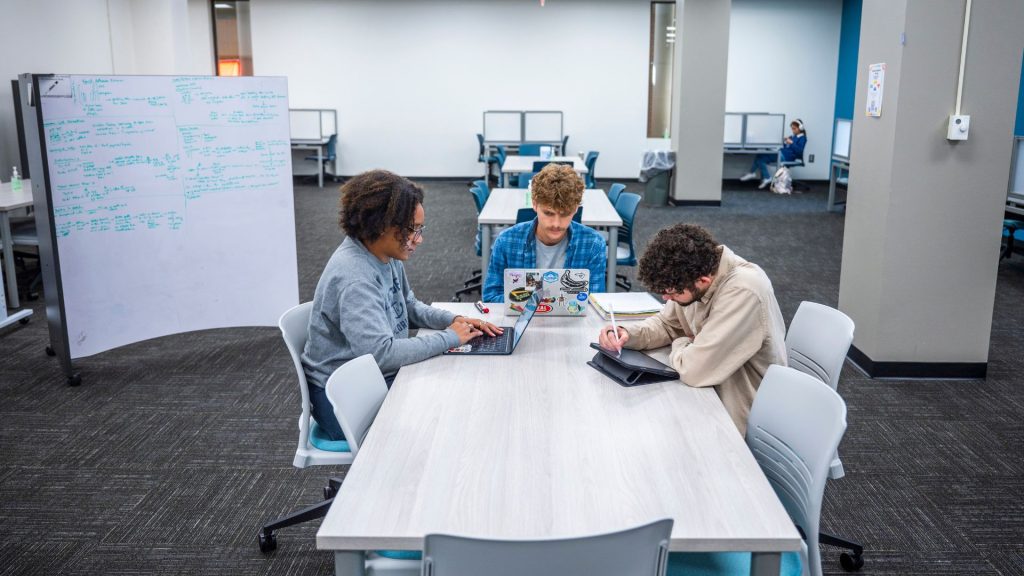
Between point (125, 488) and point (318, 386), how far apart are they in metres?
1.17

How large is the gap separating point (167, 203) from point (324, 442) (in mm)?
2515

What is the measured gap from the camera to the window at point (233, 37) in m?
12.8

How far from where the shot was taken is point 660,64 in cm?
1299

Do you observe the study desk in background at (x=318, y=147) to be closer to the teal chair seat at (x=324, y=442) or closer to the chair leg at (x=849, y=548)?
the teal chair seat at (x=324, y=442)

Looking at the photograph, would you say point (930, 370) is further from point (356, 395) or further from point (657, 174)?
point (657, 174)

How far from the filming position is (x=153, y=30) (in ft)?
26.8

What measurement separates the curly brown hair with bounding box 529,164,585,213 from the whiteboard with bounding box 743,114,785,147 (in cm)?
984

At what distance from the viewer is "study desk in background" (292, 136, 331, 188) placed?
12.0 meters

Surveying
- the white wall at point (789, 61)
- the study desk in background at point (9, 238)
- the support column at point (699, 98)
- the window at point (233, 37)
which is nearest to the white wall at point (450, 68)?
the window at point (233, 37)

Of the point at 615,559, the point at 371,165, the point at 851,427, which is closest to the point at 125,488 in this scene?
the point at 615,559

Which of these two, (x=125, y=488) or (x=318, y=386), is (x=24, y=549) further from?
(x=318, y=386)

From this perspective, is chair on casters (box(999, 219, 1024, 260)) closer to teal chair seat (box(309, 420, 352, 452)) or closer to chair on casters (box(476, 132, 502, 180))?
teal chair seat (box(309, 420, 352, 452))

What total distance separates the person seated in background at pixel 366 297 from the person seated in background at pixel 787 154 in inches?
413

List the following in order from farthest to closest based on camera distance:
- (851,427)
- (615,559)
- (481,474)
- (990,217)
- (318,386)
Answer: (990,217) → (851,427) → (318,386) → (481,474) → (615,559)
